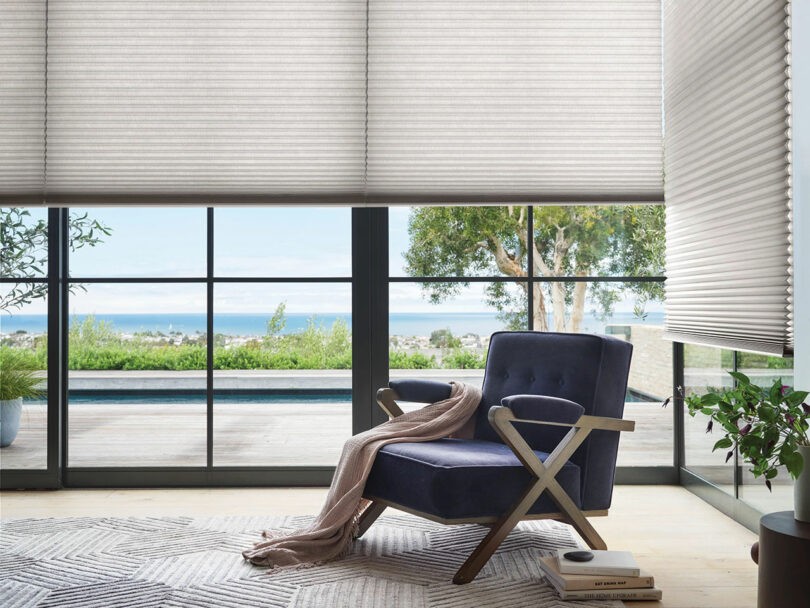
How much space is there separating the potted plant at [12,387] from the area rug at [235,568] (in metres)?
0.94

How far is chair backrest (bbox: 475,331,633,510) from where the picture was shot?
2.87m

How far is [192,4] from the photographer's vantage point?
3910mm

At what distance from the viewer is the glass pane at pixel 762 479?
3018 mm

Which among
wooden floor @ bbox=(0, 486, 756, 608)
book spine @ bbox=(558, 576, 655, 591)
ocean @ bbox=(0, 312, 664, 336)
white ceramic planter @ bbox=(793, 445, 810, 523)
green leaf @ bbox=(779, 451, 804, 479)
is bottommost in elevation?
wooden floor @ bbox=(0, 486, 756, 608)

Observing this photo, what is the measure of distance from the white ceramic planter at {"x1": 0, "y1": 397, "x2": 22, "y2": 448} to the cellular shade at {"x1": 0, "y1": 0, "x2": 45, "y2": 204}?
4.02ft

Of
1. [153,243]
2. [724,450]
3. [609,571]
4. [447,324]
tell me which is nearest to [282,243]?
[153,243]

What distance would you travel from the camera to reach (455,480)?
2.56m

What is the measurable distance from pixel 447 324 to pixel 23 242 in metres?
2.65

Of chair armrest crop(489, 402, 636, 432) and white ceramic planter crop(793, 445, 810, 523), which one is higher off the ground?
chair armrest crop(489, 402, 636, 432)

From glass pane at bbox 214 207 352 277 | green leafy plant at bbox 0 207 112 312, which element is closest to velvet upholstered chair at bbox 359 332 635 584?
green leafy plant at bbox 0 207 112 312

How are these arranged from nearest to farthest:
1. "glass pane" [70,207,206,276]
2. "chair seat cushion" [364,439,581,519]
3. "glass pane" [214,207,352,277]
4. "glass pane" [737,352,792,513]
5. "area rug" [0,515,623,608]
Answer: "area rug" [0,515,623,608] < "chair seat cushion" [364,439,581,519] < "glass pane" [737,352,792,513] < "glass pane" [70,207,206,276] < "glass pane" [214,207,352,277]

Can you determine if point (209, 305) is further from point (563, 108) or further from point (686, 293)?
point (686, 293)

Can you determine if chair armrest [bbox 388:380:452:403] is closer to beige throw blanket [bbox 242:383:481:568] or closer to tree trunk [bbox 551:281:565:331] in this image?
beige throw blanket [bbox 242:383:481:568]

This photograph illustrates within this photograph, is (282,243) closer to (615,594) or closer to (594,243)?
(594,243)
